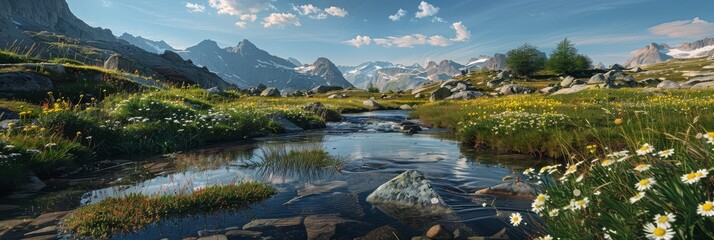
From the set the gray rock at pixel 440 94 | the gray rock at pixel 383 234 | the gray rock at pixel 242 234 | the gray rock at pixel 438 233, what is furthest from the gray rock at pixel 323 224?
the gray rock at pixel 440 94

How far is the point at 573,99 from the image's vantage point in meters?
31.9

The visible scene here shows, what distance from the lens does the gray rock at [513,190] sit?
714cm

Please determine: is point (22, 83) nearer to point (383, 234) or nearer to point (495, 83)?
point (383, 234)

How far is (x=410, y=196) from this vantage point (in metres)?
6.84

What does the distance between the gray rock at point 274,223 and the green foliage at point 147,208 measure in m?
0.91

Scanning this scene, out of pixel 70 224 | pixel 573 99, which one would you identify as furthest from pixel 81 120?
pixel 573 99

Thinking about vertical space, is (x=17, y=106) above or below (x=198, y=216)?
above

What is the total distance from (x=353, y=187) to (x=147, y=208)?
3758 millimetres

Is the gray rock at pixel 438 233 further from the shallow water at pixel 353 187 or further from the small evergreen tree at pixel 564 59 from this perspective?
the small evergreen tree at pixel 564 59

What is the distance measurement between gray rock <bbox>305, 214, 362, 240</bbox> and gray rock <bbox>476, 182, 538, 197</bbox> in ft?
9.92

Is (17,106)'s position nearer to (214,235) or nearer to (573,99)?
(214,235)

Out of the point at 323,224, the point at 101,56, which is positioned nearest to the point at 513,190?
the point at 323,224

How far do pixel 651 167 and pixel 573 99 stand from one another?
32877 mm

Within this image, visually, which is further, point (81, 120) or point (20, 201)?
point (81, 120)
